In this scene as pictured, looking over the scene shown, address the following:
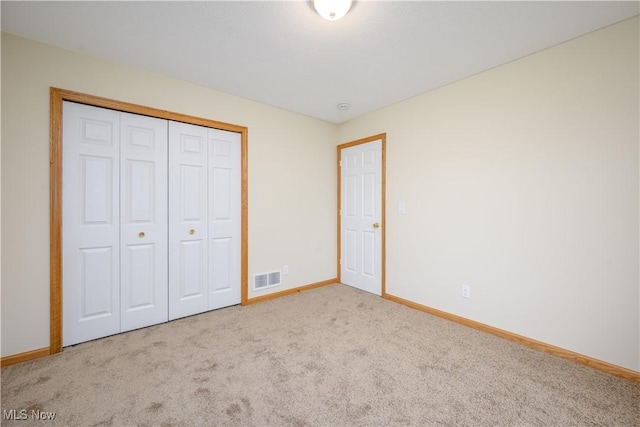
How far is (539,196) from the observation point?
85.7 inches

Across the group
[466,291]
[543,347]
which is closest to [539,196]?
[466,291]

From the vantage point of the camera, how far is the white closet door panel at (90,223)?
2182 mm

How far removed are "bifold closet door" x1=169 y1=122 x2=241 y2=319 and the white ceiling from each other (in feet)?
2.19

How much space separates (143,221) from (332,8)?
7.90ft

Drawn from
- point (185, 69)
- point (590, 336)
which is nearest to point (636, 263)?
point (590, 336)

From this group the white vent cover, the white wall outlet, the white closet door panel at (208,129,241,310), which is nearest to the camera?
the white wall outlet

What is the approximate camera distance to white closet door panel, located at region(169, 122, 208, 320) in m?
2.70

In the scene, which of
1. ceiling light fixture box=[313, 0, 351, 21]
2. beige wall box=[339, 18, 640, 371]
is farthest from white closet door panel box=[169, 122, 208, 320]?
beige wall box=[339, 18, 640, 371]

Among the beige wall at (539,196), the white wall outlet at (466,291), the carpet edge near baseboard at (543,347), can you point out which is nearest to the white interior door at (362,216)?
the beige wall at (539,196)

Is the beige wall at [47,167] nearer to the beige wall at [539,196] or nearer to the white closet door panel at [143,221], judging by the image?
the white closet door panel at [143,221]

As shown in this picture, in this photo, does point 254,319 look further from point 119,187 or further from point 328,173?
point 328,173

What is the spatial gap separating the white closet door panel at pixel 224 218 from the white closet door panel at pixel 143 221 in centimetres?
47

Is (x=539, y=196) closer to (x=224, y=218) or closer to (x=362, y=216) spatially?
(x=362, y=216)

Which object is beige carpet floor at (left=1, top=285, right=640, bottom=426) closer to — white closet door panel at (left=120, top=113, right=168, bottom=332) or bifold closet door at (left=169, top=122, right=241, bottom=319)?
white closet door panel at (left=120, top=113, right=168, bottom=332)
